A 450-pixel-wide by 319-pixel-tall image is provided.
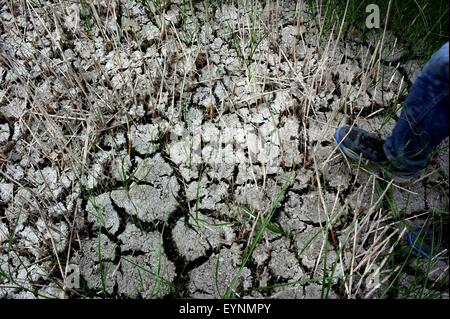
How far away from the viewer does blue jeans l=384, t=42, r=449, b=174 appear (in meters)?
1.17

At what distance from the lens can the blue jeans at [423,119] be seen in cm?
117

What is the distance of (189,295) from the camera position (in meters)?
1.51

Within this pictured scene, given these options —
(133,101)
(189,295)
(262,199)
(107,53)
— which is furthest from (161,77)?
(189,295)

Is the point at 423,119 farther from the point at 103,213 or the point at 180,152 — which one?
the point at 103,213

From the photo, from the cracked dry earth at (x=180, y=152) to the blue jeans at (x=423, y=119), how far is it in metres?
0.22

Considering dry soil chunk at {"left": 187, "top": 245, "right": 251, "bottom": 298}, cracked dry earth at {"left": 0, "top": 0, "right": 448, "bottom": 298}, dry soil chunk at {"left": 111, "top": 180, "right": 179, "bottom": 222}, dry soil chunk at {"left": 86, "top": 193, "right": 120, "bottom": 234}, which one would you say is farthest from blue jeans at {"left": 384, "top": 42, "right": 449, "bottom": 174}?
dry soil chunk at {"left": 86, "top": 193, "right": 120, "bottom": 234}

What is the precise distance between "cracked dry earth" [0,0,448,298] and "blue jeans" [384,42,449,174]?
0.72ft

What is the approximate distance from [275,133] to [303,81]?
33 cm

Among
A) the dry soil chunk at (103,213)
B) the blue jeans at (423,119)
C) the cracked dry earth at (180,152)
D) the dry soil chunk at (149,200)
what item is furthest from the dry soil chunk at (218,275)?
the blue jeans at (423,119)

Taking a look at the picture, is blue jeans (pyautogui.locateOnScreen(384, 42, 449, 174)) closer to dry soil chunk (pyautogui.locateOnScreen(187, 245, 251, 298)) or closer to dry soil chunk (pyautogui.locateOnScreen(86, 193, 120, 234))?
dry soil chunk (pyautogui.locateOnScreen(187, 245, 251, 298))

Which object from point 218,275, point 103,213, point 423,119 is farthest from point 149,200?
point 423,119

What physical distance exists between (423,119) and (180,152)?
1011 millimetres
